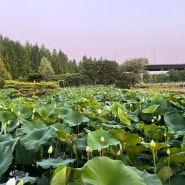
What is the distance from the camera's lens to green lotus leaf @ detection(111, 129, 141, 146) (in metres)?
1.04

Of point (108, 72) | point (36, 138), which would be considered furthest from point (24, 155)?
point (108, 72)

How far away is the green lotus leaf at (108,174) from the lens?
2.10 ft

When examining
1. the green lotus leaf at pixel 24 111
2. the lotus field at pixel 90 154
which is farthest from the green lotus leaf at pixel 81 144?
the green lotus leaf at pixel 24 111

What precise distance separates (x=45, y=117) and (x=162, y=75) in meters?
49.9

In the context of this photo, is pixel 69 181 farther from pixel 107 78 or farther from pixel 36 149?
pixel 107 78

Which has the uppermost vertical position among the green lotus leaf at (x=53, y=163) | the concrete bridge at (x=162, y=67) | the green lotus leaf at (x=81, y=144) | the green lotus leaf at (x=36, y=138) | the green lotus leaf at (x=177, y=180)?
the concrete bridge at (x=162, y=67)

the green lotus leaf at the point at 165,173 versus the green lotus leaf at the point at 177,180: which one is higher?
the green lotus leaf at the point at 165,173

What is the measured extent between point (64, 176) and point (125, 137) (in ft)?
1.30

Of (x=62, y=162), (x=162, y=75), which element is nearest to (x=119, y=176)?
(x=62, y=162)

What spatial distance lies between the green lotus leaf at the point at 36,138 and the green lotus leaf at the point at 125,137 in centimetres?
25

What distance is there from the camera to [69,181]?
2.43 feet

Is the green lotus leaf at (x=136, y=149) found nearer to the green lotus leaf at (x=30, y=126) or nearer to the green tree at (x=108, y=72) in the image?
the green lotus leaf at (x=30, y=126)

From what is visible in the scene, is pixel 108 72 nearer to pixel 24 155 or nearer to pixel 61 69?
pixel 61 69

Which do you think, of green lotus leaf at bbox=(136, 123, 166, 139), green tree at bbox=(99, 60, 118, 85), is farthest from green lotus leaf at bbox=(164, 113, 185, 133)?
green tree at bbox=(99, 60, 118, 85)
